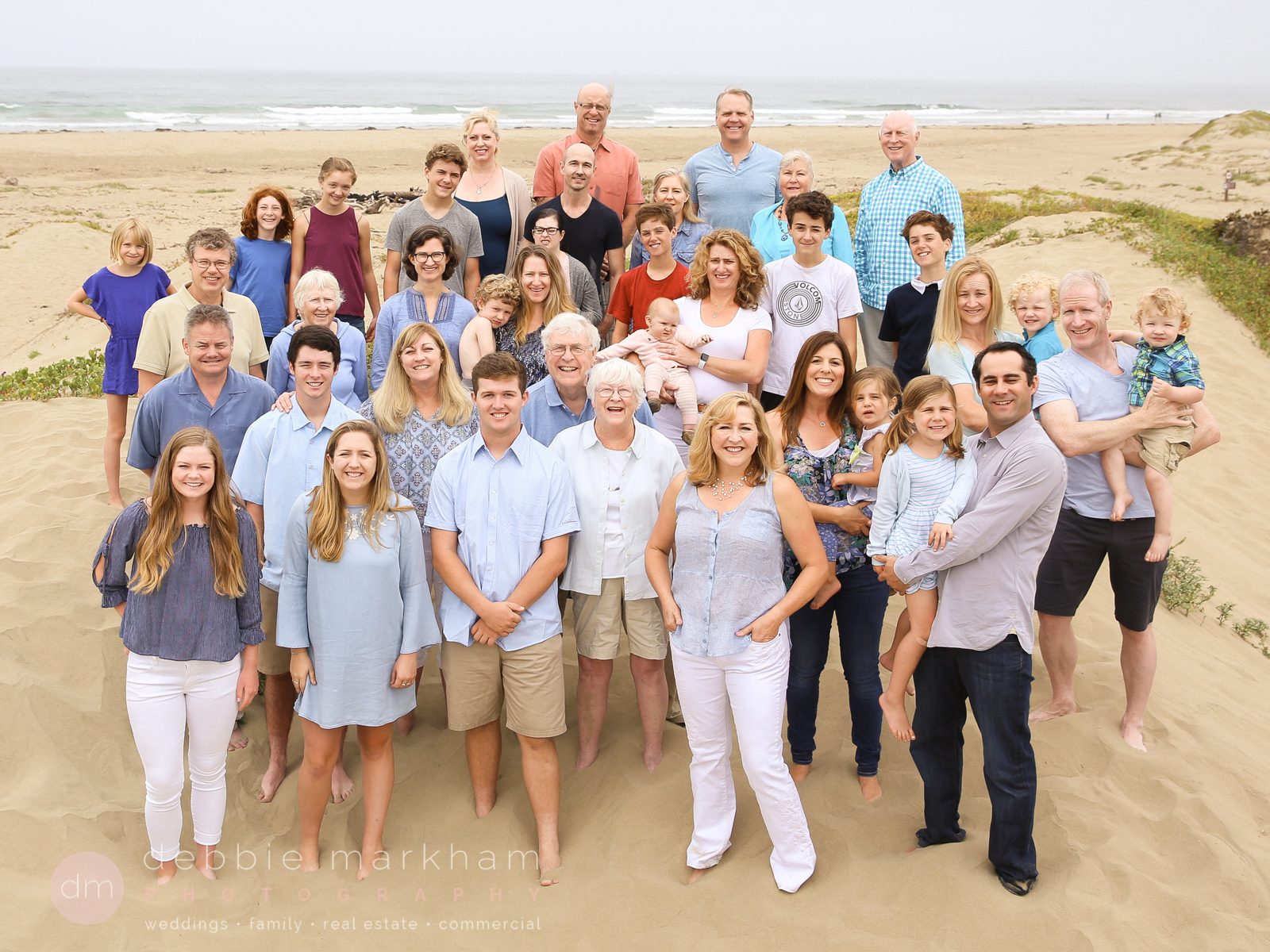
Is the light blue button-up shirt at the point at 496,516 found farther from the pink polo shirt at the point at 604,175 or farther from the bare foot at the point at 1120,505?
the pink polo shirt at the point at 604,175

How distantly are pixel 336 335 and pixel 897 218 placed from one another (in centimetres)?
378

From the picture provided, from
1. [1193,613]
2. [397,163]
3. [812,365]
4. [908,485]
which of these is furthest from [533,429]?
[397,163]

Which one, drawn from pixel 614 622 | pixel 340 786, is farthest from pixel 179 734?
pixel 614 622

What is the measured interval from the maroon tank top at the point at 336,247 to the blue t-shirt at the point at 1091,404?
4.37m

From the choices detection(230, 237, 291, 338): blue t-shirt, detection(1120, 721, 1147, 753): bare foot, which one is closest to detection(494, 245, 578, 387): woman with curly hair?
detection(230, 237, 291, 338): blue t-shirt

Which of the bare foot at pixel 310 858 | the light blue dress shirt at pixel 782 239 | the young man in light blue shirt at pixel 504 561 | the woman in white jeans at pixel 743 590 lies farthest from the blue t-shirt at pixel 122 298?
the woman in white jeans at pixel 743 590

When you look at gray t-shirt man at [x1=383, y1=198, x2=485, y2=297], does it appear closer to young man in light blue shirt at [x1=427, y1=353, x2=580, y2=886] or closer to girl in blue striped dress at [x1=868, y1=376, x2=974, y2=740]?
young man in light blue shirt at [x1=427, y1=353, x2=580, y2=886]

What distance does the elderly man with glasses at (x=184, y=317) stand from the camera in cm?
561

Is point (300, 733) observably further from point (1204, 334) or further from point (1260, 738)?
point (1204, 334)

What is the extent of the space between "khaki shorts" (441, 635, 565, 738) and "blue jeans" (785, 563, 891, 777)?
109 cm

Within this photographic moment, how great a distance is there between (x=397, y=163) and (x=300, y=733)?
28712mm

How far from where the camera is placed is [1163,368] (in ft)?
15.2

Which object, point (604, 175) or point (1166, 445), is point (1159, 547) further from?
point (604, 175)

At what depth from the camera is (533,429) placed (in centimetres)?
512
